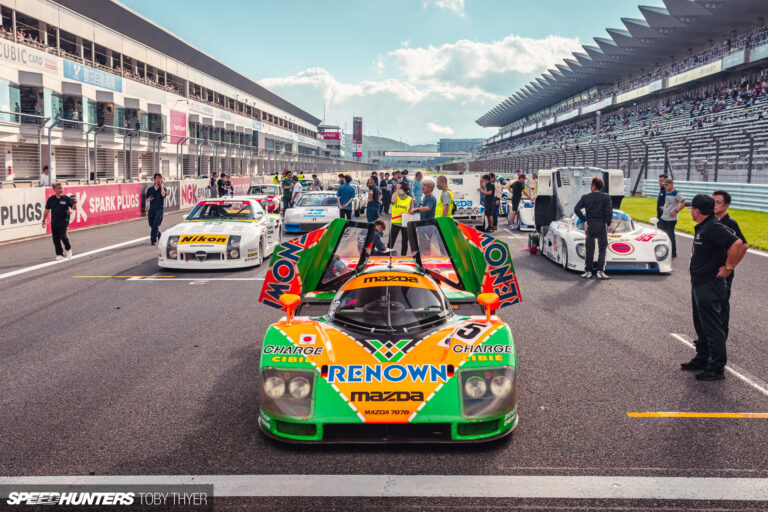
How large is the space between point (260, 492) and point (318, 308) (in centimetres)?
315

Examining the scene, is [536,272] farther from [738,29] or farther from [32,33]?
[738,29]

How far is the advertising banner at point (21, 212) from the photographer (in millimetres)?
15805

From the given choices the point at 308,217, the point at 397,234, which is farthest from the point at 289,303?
the point at 308,217

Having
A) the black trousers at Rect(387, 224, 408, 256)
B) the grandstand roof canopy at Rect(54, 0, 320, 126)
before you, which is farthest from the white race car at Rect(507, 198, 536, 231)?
the grandstand roof canopy at Rect(54, 0, 320, 126)

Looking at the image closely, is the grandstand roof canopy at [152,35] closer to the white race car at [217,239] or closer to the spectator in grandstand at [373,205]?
the white race car at [217,239]

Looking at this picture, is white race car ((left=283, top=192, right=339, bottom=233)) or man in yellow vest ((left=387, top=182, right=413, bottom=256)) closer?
man in yellow vest ((left=387, top=182, right=413, bottom=256))

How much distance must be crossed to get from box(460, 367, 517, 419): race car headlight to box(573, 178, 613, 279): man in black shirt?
24.6 feet

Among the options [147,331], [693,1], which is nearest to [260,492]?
[147,331]

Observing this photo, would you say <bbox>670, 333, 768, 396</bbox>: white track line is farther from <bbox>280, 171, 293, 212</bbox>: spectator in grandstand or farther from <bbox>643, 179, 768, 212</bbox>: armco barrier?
<bbox>280, 171, 293, 212</bbox>: spectator in grandstand

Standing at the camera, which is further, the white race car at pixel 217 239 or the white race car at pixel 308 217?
the white race car at pixel 308 217

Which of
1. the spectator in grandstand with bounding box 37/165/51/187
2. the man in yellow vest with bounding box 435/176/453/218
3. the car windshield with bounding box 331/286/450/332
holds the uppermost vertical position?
the spectator in grandstand with bounding box 37/165/51/187

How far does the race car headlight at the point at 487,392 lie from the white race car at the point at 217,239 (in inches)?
337

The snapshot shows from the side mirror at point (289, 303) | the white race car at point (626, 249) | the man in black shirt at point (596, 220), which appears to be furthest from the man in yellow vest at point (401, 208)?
the side mirror at point (289, 303)

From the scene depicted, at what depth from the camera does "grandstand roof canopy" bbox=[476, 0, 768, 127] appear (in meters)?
43.3
